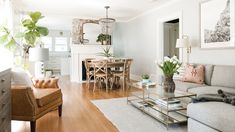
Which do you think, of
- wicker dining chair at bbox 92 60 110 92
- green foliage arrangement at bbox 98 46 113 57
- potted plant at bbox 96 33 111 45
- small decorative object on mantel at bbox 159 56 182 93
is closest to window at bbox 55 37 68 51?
potted plant at bbox 96 33 111 45

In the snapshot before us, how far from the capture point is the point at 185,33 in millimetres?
4863

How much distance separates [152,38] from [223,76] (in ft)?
10.5

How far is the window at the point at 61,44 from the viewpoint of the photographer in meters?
10.6

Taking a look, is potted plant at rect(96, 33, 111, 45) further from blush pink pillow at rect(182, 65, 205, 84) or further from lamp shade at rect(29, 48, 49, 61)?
blush pink pillow at rect(182, 65, 205, 84)

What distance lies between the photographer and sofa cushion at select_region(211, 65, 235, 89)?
10.7ft

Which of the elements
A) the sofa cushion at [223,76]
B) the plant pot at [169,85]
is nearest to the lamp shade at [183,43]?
the sofa cushion at [223,76]

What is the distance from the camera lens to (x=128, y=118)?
304 cm

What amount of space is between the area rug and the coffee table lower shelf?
60 millimetres

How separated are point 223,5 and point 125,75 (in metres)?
2.96

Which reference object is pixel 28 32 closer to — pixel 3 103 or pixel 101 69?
pixel 101 69

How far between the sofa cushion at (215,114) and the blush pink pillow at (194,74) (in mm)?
1718

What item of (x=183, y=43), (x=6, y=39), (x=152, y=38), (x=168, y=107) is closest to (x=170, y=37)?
(x=152, y=38)

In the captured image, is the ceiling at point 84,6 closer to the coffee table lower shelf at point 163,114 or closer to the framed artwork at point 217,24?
the framed artwork at point 217,24

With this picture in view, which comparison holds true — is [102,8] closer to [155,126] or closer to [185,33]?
[185,33]
